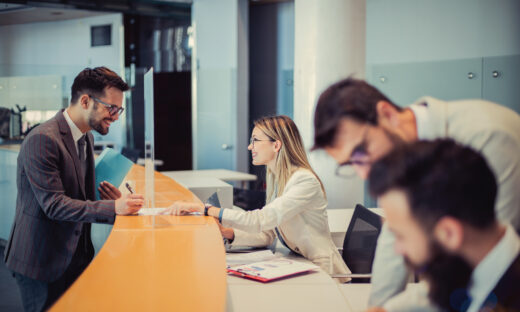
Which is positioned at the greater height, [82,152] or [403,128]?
[403,128]

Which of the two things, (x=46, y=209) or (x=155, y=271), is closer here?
(x=155, y=271)

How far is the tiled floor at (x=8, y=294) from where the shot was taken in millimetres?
3916

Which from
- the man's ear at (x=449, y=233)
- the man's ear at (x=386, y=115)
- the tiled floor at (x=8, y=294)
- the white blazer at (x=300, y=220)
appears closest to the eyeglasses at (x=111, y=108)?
the white blazer at (x=300, y=220)

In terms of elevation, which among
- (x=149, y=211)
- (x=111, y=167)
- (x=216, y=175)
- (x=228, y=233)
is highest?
(x=111, y=167)

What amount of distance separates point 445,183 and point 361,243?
1.88 metres

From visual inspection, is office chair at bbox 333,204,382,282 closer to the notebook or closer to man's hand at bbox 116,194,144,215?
the notebook

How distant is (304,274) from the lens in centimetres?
233

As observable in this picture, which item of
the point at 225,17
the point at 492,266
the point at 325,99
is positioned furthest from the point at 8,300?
the point at 225,17

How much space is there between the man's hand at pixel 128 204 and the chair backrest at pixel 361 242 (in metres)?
1.14

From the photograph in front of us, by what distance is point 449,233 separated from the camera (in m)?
0.88

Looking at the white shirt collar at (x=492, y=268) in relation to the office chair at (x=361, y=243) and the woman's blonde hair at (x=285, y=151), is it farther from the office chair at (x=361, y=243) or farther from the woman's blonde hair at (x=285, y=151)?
the woman's blonde hair at (x=285, y=151)

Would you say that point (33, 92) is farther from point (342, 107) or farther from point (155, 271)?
point (342, 107)

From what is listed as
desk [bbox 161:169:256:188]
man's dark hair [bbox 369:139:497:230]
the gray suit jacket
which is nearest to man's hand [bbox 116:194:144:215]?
the gray suit jacket

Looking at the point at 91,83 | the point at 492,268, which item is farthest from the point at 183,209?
the point at 492,268
